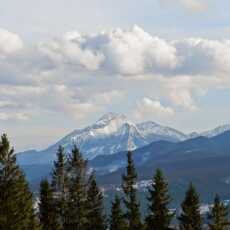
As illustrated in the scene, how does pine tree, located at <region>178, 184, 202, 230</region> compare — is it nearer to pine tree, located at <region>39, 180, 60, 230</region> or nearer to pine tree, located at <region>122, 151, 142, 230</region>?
pine tree, located at <region>122, 151, 142, 230</region>

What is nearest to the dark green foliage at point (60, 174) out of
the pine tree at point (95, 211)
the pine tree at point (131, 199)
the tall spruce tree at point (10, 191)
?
the pine tree at point (95, 211)

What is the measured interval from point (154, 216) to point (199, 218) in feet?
23.3

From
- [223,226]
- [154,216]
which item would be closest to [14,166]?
[154,216]

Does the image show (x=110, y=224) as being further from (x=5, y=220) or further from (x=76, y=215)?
(x=5, y=220)

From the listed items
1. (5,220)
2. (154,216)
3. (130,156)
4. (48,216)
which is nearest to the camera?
(5,220)

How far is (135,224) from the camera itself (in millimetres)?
100250

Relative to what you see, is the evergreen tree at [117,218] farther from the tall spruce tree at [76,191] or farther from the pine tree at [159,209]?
the tall spruce tree at [76,191]

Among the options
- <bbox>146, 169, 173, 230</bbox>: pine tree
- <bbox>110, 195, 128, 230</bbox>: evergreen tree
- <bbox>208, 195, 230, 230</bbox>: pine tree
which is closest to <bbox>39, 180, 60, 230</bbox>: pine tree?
<bbox>110, 195, 128, 230</bbox>: evergreen tree

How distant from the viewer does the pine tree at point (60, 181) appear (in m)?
93.9

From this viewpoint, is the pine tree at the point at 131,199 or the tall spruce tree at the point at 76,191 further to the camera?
the pine tree at the point at 131,199

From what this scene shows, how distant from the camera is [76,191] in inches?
3693

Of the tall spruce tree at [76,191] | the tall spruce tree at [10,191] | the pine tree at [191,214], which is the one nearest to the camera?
the tall spruce tree at [10,191]

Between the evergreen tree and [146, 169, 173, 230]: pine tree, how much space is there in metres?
5.71

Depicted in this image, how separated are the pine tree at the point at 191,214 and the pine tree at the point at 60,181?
18312 mm
